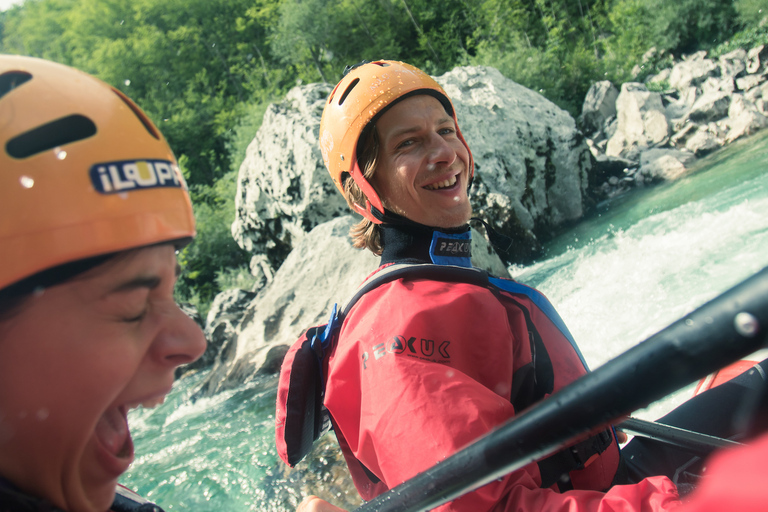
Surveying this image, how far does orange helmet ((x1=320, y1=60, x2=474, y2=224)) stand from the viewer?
7.81ft

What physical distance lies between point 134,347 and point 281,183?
1055 centimetres

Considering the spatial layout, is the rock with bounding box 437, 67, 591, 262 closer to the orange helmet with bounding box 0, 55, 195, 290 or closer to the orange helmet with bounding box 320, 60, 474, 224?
the orange helmet with bounding box 320, 60, 474, 224

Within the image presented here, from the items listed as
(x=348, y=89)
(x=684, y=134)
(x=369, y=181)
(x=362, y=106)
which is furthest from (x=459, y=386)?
(x=684, y=134)

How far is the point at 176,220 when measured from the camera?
101cm

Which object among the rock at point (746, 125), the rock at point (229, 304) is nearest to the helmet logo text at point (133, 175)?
the rock at point (229, 304)

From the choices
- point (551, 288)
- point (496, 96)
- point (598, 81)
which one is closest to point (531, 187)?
point (496, 96)

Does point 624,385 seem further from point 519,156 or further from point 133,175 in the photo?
point 519,156

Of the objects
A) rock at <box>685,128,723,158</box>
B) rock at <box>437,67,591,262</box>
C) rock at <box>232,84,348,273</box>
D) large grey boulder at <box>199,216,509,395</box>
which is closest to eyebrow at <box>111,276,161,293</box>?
large grey boulder at <box>199,216,509,395</box>

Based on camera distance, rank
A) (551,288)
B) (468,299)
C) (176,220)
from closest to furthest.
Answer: (176,220), (468,299), (551,288)

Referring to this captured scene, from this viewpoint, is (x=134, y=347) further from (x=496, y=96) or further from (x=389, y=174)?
(x=496, y=96)

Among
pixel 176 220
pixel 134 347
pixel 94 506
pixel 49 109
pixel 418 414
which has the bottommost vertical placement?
pixel 418 414

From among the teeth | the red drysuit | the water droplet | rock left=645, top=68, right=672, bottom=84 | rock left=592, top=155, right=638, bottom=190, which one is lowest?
rock left=592, top=155, right=638, bottom=190

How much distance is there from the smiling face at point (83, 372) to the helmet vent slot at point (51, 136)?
0.77 ft

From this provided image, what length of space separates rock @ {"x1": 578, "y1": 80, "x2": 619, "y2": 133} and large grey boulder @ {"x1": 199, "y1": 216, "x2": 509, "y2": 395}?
702 inches
